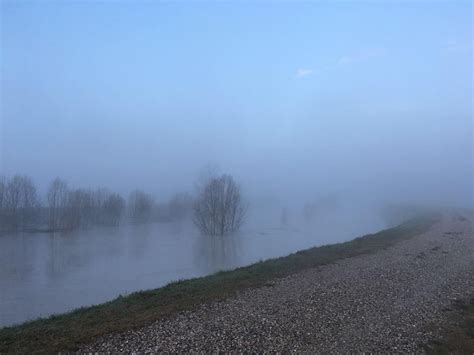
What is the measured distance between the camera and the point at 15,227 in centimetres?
5538

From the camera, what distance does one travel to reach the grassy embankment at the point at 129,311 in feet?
26.4

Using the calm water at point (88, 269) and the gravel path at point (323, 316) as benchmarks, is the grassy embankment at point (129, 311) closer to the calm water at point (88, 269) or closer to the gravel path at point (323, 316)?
the gravel path at point (323, 316)

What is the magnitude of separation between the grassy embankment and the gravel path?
0.59 meters

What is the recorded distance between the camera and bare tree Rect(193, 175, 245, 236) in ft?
171

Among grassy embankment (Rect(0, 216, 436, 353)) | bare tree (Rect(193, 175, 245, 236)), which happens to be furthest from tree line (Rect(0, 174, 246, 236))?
grassy embankment (Rect(0, 216, 436, 353))

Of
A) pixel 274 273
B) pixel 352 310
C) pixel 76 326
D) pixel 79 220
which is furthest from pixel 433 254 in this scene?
pixel 79 220

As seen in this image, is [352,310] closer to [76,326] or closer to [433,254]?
[76,326]

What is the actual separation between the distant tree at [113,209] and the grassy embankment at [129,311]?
2264 inches

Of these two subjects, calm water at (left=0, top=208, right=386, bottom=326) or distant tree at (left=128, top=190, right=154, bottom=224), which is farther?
distant tree at (left=128, top=190, right=154, bottom=224)

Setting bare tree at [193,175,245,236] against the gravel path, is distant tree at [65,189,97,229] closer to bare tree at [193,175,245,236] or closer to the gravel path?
bare tree at [193,175,245,236]

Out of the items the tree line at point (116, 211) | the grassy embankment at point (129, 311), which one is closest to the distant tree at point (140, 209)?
the tree line at point (116, 211)

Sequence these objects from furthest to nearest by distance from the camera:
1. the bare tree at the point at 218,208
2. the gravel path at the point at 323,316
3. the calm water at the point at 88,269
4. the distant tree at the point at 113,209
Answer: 1. the distant tree at the point at 113,209
2. the bare tree at the point at 218,208
3. the calm water at the point at 88,269
4. the gravel path at the point at 323,316

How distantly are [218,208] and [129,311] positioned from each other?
42.5 metres

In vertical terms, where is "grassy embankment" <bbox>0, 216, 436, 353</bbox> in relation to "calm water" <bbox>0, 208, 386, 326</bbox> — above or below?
above
